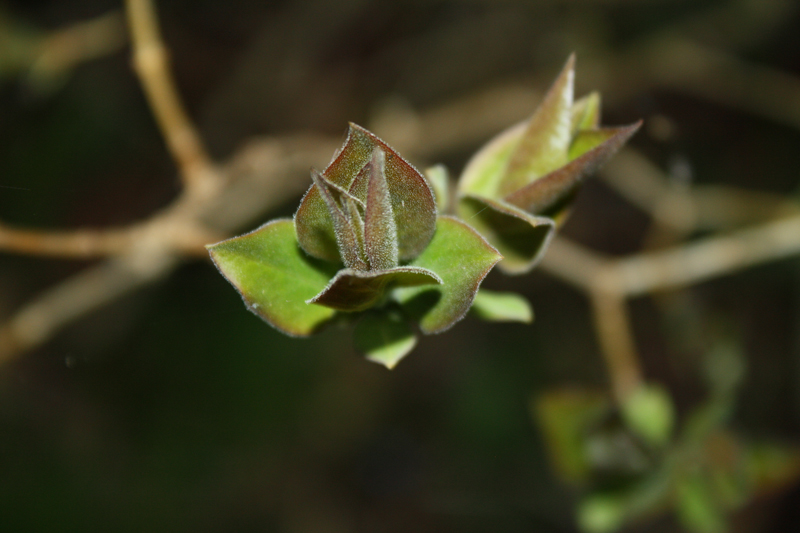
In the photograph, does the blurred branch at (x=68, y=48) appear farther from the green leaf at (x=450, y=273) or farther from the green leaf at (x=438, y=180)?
the green leaf at (x=450, y=273)

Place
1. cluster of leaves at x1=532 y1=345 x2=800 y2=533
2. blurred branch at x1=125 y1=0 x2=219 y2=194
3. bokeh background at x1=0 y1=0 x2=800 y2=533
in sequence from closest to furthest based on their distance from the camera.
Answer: blurred branch at x1=125 y1=0 x2=219 y2=194
cluster of leaves at x1=532 y1=345 x2=800 y2=533
bokeh background at x1=0 y1=0 x2=800 y2=533

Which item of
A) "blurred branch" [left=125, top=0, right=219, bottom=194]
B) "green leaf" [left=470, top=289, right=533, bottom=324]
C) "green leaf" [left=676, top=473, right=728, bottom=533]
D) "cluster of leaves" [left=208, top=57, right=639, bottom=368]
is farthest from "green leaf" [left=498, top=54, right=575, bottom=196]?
"green leaf" [left=676, top=473, right=728, bottom=533]

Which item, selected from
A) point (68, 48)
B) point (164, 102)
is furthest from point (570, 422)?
point (68, 48)

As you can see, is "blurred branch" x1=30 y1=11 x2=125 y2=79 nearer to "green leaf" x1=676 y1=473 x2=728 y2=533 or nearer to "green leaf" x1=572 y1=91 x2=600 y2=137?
"green leaf" x1=572 y1=91 x2=600 y2=137

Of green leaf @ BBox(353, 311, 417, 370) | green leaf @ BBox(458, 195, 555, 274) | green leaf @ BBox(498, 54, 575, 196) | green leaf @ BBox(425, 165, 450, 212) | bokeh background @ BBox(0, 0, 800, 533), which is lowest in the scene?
bokeh background @ BBox(0, 0, 800, 533)

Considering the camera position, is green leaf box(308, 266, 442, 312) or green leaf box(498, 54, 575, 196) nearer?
green leaf box(308, 266, 442, 312)

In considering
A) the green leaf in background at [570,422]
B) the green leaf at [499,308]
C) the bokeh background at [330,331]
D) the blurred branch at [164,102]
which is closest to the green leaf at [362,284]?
the green leaf at [499,308]
